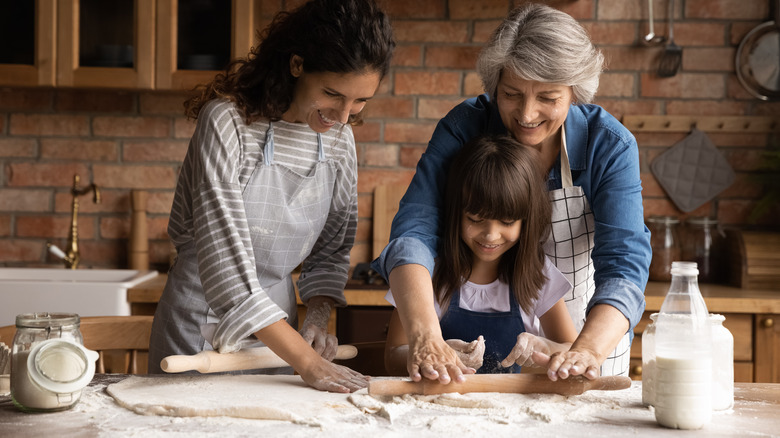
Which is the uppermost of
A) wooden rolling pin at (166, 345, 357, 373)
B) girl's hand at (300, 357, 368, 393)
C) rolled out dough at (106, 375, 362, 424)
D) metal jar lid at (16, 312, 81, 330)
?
metal jar lid at (16, 312, 81, 330)

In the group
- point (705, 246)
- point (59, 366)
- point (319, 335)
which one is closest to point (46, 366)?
point (59, 366)

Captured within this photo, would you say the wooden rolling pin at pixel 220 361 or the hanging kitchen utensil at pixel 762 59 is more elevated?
the hanging kitchen utensil at pixel 762 59

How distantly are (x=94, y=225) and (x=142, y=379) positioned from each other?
→ 1.75 meters

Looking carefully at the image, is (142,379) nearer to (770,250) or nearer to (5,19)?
(5,19)

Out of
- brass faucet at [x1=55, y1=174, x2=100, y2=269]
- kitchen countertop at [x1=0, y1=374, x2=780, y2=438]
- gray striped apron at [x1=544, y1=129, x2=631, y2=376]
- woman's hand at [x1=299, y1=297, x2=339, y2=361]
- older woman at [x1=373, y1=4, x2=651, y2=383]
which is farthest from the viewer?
brass faucet at [x1=55, y1=174, x2=100, y2=269]

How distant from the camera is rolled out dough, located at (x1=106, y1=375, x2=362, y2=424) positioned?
3.62 feet

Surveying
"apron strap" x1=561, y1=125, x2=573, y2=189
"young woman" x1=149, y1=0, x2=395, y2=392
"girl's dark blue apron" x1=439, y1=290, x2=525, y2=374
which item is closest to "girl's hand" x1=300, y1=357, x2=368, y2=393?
"young woman" x1=149, y1=0, x2=395, y2=392

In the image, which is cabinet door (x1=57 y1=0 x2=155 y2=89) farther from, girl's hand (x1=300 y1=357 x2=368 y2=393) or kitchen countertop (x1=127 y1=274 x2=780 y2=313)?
girl's hand (x1=300 y1=357 x2=368 y2=393)

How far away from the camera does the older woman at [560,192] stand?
4.22ft

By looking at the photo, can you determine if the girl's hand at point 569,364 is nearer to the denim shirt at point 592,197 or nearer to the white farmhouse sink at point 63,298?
the denim shirt at point 592,197

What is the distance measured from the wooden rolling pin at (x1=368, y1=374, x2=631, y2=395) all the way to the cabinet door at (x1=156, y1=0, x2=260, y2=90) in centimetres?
166

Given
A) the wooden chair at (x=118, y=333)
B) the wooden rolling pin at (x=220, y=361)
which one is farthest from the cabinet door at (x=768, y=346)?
the wooden chair at (x=118, y=333)

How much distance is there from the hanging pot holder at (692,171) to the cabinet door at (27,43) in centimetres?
213

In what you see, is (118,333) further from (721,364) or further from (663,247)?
(663,247)
